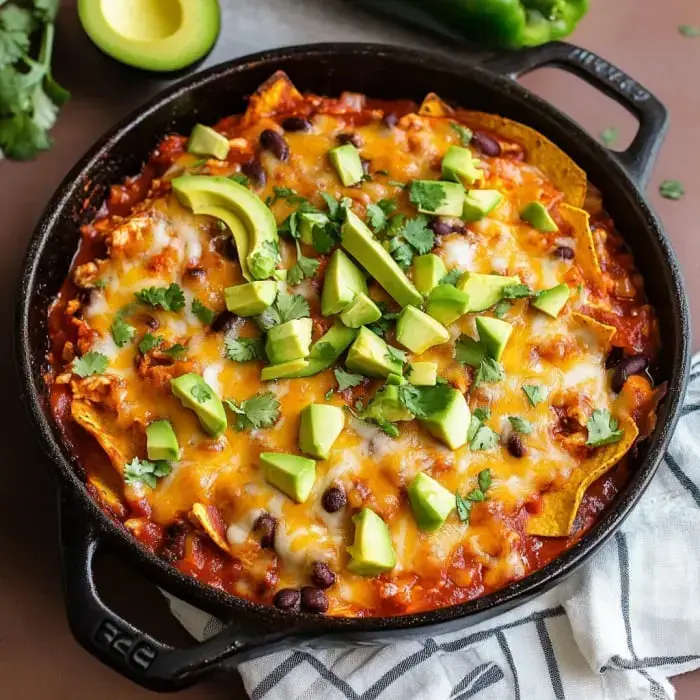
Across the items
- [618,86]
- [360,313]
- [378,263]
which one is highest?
[618,86]

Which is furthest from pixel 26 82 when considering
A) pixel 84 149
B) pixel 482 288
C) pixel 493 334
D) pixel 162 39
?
pixel 493 334

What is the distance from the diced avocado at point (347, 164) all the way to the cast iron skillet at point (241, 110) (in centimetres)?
51

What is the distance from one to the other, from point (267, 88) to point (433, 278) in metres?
1.06

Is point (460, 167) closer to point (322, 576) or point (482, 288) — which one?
point (482, 288)

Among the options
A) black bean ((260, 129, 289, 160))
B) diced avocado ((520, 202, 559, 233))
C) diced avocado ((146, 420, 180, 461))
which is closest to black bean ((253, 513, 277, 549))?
diced avocado ((146, 420, 180, 461))

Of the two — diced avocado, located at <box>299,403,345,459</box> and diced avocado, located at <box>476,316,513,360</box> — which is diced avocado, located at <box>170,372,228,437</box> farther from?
diced avocado, located at <box>476,316,513,360</box>

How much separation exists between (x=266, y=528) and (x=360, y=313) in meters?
0.74

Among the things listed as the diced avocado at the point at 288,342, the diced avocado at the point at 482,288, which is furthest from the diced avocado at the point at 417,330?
the diced avocado at the point at 288,342

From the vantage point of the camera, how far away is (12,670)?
321 cm

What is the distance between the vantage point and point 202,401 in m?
2.86

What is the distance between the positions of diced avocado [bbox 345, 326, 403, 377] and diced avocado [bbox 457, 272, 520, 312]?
0.33m

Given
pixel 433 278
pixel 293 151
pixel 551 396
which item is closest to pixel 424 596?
pixel 551 396

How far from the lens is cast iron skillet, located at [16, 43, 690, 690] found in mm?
2668

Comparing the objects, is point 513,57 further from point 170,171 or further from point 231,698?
point 231,698
